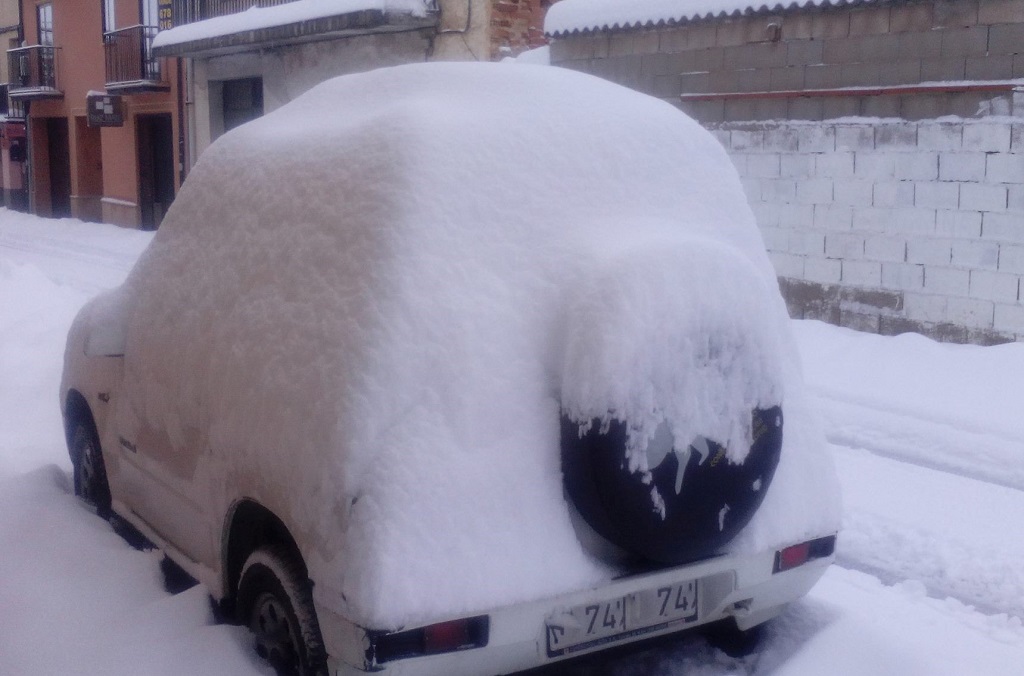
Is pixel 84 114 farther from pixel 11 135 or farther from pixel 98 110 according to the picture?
pixel 11 135

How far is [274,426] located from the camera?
2527 mm

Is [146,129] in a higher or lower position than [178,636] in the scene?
higher

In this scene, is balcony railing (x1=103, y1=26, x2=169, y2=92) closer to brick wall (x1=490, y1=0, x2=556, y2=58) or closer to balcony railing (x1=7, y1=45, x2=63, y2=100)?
balcony railing (x1=7, y1=45, x2=63, y2=100)

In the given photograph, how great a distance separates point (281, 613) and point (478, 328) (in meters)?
0.93

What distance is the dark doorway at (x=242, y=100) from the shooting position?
19406 mm

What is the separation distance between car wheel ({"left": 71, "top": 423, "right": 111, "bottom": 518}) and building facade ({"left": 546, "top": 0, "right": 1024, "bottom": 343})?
7247mm

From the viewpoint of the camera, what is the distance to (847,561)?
423cm

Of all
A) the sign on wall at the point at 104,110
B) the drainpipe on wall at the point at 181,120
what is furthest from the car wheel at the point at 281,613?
the sign on wall at the point at 104,110

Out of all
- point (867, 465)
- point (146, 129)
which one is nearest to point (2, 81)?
point (146, 129)

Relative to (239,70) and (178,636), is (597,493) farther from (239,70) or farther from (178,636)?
(239,70)

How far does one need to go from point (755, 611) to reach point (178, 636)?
1657mm

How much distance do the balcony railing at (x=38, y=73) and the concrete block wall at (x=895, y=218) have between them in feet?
76.7

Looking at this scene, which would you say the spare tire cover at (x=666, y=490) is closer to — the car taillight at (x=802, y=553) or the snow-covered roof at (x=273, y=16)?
the car taillight at (x=802, y=553)

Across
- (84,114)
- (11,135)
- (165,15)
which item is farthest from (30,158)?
(165,15)
